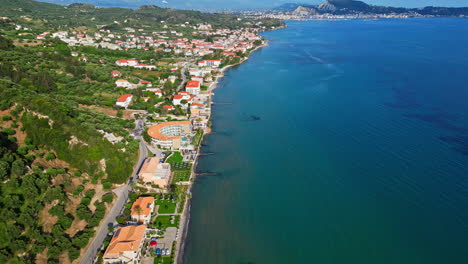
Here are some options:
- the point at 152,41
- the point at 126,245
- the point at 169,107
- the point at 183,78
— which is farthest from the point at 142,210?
the point at 152,41

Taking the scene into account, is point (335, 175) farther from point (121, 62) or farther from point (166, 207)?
point (121, 62)

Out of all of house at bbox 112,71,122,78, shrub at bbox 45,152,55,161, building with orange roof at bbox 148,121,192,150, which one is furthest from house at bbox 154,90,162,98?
shrub at bbox 45,152,55,161

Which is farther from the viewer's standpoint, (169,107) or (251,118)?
(251,118)

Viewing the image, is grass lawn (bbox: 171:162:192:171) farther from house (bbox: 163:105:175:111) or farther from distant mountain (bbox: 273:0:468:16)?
distant mountain (bbox: 273:0:468:16)


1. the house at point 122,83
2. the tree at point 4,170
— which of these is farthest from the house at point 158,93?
the tree at point 4,170

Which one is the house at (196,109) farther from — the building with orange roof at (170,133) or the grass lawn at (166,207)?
the grass lawn at (166,207)

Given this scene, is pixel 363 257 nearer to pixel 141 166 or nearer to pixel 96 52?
pixel 141 166

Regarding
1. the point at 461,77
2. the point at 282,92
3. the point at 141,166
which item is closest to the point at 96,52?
the point at 282,92
